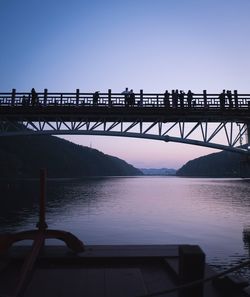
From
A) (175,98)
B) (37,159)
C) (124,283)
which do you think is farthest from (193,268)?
(37,159)

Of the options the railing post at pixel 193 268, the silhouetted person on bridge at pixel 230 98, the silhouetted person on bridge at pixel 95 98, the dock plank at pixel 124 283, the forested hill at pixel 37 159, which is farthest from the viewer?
the forested hill at pixel 37 159

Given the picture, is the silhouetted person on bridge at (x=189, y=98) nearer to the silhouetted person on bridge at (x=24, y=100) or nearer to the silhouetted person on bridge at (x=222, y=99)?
the silhouetted person on bridge at (x=222, y=99)

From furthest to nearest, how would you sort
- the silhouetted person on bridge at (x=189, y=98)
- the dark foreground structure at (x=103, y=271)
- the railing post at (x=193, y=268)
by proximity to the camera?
1. the silhouetted person on bridge at (x=189, y=98)
2. the dark foreground structure at (x=103, y=271)
3. the railing post at (x=193, y=268)

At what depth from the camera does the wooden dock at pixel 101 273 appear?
5312mm

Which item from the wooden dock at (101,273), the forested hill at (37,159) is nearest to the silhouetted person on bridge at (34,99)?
the wooden dock at (101,273)

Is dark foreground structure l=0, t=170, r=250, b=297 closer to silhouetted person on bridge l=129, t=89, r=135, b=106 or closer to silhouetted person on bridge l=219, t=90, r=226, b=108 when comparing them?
silhouetted person on bridge l=129, t=89, r=135, b=106

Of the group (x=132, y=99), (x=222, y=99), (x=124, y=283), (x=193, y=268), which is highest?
(x=132, y=99)

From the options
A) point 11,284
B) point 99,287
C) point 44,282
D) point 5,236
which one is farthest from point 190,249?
point 5,236

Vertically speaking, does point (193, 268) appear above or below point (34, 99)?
below

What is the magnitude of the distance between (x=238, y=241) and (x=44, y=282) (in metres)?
12.5

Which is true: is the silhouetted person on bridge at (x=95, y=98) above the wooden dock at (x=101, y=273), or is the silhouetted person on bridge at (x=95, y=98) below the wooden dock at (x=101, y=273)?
above

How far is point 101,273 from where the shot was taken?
620 cm

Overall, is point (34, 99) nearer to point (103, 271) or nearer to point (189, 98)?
point (189, 98)

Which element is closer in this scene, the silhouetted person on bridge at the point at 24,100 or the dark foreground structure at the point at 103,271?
the dark foreground structure at the point at 103,271
